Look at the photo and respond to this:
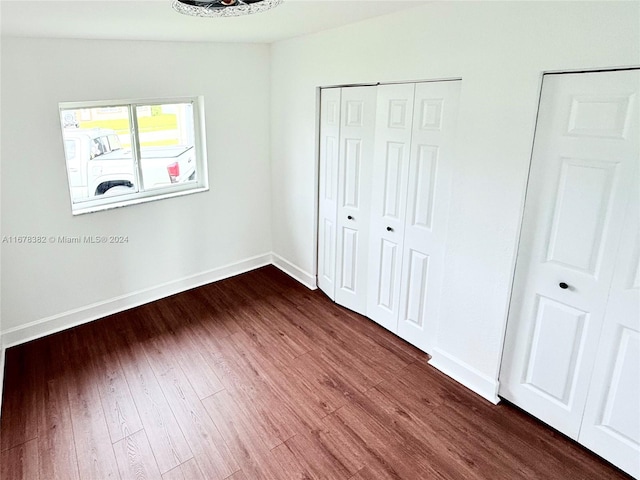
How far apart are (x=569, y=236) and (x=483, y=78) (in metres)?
0.98

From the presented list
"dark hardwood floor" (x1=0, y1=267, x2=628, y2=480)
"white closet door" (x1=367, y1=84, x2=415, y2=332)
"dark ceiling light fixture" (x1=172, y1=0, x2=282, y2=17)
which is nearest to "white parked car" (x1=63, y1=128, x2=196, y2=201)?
"dark hardwood floor" (x1=0, y1=267, x2=628, y2=480)

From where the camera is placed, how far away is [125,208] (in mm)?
3484

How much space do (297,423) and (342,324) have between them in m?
1.15

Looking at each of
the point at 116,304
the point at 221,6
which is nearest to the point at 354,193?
the point at 221,6

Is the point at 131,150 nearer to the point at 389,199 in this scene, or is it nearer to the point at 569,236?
the point at 389,199

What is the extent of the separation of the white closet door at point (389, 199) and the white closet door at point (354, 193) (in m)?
0.09

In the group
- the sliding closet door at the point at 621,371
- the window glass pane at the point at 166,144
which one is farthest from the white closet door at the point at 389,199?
the window glass pane at the point at 166,144

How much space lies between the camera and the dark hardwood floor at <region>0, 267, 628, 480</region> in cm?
216

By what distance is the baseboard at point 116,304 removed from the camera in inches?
126

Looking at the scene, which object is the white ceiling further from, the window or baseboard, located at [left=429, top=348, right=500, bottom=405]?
baseboard, located at [left=429, top=348, right=500, bottom=405]

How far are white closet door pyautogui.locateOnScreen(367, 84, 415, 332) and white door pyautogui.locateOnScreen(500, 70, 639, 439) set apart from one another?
0.92 metres

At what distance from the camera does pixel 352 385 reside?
2.74 metres

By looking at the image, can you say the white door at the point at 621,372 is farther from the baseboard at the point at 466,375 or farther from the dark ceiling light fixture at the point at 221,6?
the dark ceiling light fixture at the point at 221,6

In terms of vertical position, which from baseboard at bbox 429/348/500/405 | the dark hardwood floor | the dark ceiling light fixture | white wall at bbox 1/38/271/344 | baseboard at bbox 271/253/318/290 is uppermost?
the dark ceiling light fixture
